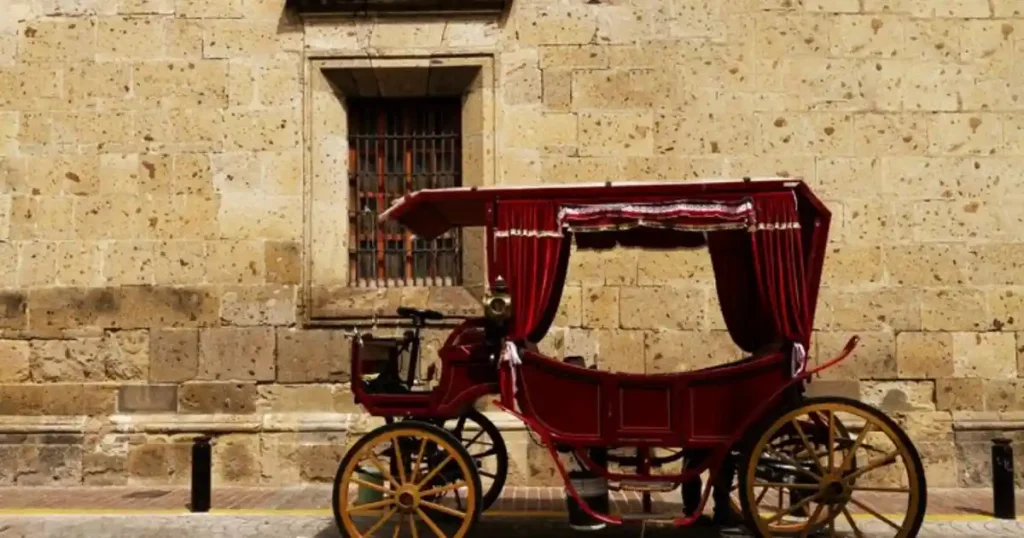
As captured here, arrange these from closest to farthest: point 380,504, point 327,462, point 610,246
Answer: point 380,504 → point 610,246 → point 327,462

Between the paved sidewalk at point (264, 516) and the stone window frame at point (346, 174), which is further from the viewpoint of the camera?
the stone window frame at point (346, 174)

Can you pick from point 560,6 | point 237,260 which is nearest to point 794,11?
point 560,6

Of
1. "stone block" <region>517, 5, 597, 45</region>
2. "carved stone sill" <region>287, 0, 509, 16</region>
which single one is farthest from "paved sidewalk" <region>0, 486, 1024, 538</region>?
"carved stone sill" <region>287, 0, 509, 16</region>

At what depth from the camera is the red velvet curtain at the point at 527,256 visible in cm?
523

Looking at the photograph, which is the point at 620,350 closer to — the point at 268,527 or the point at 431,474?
the point at 431,474

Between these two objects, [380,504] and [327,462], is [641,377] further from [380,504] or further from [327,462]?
[327,462]

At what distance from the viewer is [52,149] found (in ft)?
27.2

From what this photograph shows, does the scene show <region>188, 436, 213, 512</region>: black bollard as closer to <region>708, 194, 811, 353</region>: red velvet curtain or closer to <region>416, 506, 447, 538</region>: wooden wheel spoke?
<region>416, 506, 447, 538</region>: wooden wheel spoke

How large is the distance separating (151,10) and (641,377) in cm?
609

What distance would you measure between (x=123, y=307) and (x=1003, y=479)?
24.9 ft

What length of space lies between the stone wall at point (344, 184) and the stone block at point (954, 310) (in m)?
0.02

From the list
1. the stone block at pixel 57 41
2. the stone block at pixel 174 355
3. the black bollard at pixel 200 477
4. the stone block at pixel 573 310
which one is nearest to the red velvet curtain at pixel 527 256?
the stone block at pixel 573 310

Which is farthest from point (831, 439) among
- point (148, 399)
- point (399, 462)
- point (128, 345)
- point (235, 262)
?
point (128, 345)

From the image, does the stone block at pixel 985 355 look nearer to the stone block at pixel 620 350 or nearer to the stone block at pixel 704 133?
the stone block at pixel 704 133
